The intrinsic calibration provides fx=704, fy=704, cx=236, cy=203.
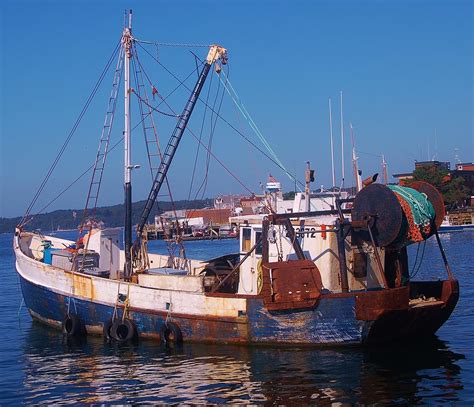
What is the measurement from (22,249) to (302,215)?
1126 centimetres

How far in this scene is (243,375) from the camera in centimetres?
1388

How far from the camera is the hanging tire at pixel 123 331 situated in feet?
56.4

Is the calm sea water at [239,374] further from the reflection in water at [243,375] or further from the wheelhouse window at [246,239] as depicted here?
the wheelhouse window at [246,239]

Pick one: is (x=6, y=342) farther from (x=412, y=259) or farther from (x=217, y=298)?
(x=412, y=259)

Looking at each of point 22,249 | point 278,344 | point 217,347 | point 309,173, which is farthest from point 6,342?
point 309,173

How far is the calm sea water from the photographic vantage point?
41.0 ft

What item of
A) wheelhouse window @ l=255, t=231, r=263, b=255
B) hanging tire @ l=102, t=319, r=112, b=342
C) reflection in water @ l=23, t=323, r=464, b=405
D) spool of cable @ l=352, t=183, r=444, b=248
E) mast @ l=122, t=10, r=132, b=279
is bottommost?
reflection in water @ l=23, t=323, r=464, b=405

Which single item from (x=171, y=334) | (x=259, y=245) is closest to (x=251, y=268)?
(x=259, y=245)

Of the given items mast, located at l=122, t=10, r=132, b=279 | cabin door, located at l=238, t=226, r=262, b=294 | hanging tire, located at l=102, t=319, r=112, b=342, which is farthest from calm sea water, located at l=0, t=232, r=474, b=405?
mast, located at l=122, t=10, r=132, b=279

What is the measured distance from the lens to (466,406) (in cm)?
1164

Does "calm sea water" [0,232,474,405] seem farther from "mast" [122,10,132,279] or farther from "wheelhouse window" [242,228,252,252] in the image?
"mast" [122,10,132,279]

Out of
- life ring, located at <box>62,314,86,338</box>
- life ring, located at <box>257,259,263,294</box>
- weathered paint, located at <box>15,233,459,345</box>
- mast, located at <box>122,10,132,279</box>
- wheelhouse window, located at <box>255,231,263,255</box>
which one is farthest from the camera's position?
Result: mast, located at <box>122,10,132,279</box>

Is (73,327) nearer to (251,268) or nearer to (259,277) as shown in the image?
(251,268)

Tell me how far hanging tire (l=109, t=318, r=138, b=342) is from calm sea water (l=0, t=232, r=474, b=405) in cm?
25
